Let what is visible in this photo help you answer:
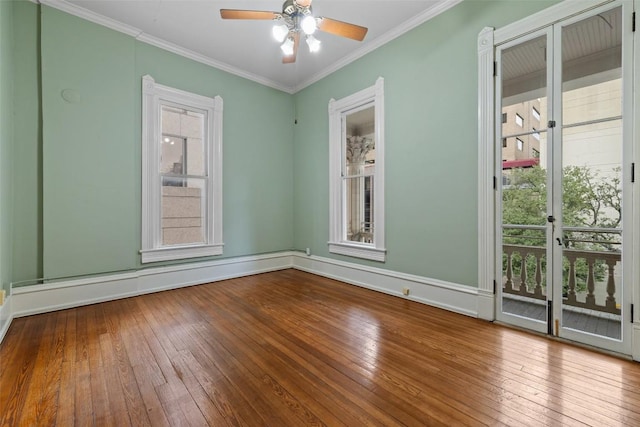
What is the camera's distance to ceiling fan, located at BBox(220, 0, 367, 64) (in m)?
2.26

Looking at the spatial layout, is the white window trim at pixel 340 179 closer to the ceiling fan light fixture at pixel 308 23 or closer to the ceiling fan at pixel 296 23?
the ceiling fan at pixel 296 23

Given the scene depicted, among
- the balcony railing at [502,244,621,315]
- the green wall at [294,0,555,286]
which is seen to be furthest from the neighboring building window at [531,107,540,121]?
the balcony railing at [502,244,621,315]

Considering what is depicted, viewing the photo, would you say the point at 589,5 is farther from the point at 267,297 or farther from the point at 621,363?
the point at 267,297

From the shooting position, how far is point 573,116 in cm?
232

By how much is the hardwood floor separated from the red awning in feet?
5.05

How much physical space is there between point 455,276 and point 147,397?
9.37 feet

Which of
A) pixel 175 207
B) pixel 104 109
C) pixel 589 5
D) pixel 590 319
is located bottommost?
pixel 590 319

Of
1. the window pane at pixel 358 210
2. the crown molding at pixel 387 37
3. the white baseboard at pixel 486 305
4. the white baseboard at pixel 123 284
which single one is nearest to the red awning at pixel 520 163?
the white baseboard at pixel 486 305

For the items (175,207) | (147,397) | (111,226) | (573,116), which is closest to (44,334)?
(111,226)

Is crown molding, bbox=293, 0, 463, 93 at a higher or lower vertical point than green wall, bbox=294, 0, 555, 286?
higher

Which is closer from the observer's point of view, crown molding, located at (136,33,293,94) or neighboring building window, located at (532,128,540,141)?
neighboring building window, located at (532,128,540,141)

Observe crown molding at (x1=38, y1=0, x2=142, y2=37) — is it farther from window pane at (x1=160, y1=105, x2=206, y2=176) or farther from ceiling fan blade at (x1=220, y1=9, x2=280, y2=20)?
ceiling fan blade at (x1=220, y1=9, x2=280, y2=20)

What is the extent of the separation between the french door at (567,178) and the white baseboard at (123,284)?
3.62m

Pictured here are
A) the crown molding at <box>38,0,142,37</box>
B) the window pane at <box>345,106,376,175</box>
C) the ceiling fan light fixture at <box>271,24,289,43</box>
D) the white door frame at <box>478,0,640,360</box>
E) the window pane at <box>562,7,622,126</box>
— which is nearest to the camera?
the white door frame at <box>478,0,640,360</box>
